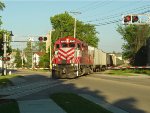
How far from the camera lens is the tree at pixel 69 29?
12344 cm

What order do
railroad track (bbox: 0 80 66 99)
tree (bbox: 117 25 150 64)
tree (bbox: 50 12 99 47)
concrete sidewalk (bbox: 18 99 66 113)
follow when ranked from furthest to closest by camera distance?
tree (bbox: 50 12 99 47)
tree (bbox: 117 25 150 64)
railroad track (bbox: 0 80 66 99)
concrete sidewalk (bbox: 18 99 66 113)

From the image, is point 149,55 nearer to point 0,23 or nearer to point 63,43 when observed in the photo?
point 0,23

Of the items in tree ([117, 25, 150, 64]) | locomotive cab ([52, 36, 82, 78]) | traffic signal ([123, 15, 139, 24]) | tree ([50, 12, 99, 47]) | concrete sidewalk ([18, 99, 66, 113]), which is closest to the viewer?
concrete sidewalk ([18, 99, 66, 113])

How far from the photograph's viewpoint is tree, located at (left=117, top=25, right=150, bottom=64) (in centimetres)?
9750

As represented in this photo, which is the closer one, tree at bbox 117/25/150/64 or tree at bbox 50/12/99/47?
tree at bbox 117/25/150/64

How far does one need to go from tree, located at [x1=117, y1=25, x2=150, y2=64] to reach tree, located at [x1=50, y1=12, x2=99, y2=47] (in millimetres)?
21450

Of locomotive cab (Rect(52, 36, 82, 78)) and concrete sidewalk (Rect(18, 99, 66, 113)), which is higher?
locomotive cab (Rect(52, 36, 82, 78))

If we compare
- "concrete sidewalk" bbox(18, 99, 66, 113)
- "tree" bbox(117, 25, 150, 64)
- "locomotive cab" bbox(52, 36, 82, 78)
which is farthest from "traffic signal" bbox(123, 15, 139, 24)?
"tree" bbox(117, 25, 150, 64)

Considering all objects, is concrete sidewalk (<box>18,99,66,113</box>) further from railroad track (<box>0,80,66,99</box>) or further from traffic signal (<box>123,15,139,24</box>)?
traffic signal (<box>123,15,139,24</box>)

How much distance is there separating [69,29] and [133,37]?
2733cm

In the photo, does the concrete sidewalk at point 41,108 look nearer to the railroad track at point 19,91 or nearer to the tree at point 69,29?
the railroad track at point 19,91

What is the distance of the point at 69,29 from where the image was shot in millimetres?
123438

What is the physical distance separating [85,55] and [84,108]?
107ft

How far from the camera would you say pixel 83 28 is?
12950 centimetres
